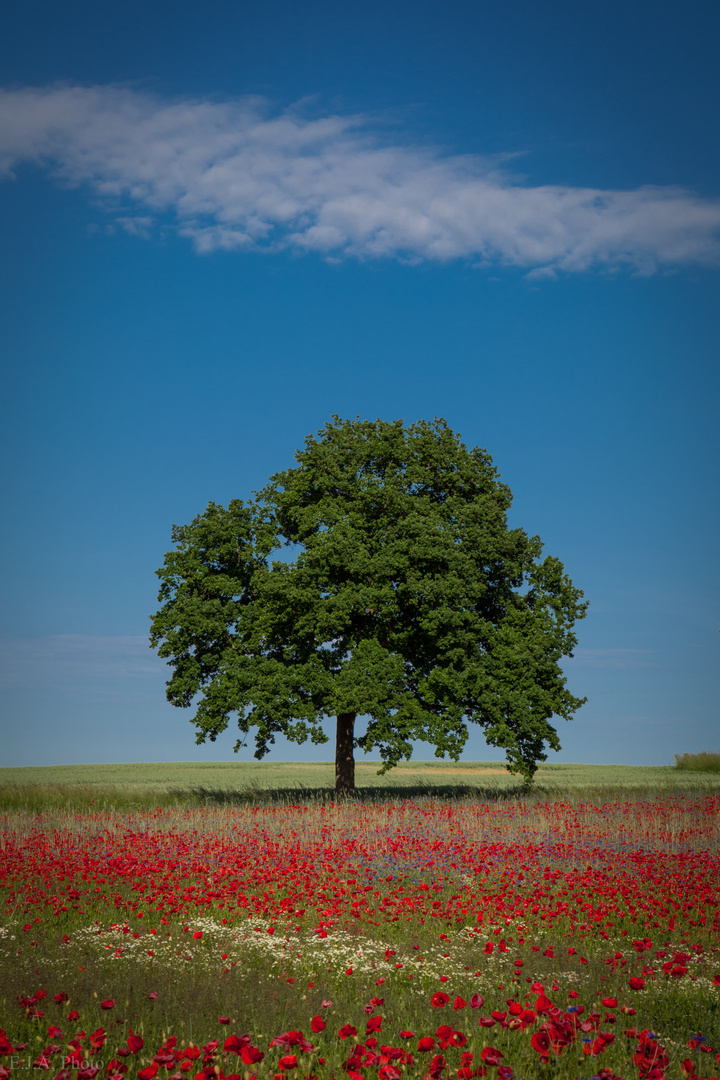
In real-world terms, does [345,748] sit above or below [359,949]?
above

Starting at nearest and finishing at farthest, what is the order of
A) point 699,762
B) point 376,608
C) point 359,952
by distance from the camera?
1. point 359,952
2. point 376,608
3. point 699,762

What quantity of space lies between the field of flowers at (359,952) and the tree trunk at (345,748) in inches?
414

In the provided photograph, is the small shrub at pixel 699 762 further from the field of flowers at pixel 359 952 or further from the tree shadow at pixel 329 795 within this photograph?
the field of flowers at pixel 359 952

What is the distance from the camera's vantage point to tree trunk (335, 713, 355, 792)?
30.3m

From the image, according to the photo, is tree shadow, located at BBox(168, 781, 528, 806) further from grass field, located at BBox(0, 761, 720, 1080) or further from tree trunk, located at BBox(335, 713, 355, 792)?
grass field, located at BBox(0, 761, 720, 1080)

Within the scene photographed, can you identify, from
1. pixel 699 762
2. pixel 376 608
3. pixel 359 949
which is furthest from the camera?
pixel 699 762

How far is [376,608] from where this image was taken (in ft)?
91.6

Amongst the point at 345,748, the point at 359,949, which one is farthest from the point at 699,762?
the point at 359,949

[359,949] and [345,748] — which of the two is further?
[345,748]

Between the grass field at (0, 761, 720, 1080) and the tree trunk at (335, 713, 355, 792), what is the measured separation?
9.35 meters

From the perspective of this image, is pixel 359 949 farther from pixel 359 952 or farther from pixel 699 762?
pixel 699 762

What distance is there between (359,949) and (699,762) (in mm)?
58533

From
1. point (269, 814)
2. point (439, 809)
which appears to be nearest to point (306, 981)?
point (269, 814)

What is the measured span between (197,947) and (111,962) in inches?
41.9
